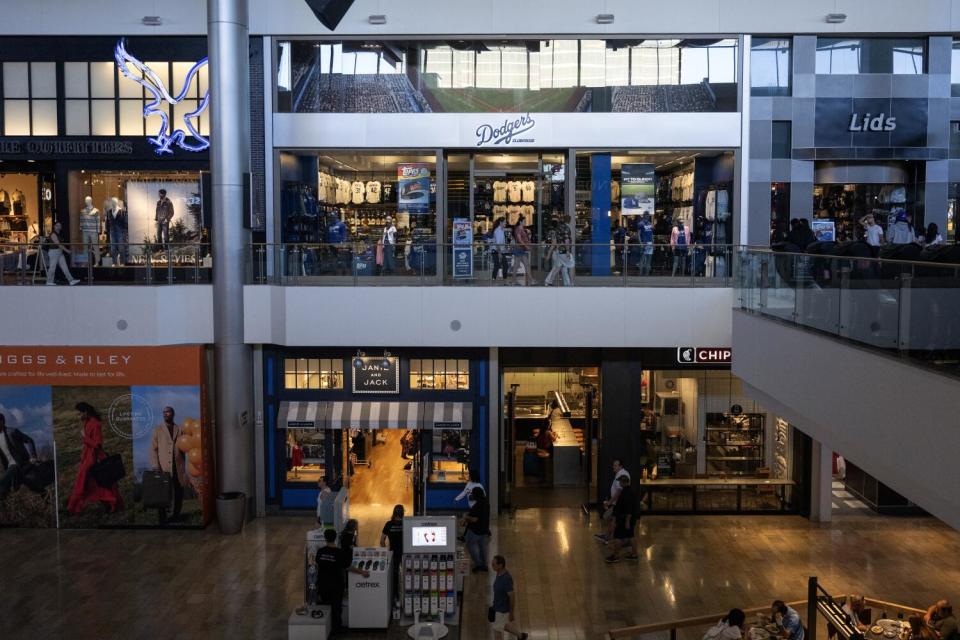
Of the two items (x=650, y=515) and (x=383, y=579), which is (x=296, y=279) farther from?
(x=650, y=515)

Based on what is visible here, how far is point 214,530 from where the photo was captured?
15.6 meters

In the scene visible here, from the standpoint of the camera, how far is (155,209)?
17.6 m

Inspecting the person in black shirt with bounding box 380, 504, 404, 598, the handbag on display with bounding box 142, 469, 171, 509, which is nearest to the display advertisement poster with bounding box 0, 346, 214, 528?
the handbag on display with bounding box 142, 469, 171, 509

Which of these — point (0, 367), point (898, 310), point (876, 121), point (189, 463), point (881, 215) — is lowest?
point (189, 463)

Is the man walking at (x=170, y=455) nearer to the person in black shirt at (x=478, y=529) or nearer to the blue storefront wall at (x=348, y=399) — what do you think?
the blue storefront wall at (x=348, y=399)

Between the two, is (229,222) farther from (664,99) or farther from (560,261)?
(664,99)

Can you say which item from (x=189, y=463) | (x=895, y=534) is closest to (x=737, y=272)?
(x=895, y=534)

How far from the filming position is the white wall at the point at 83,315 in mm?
15438

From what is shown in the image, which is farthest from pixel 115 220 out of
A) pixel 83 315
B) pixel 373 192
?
pixel 373 192

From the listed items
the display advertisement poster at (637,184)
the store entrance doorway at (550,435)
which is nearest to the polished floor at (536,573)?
the store entrance doorway at (550,435)

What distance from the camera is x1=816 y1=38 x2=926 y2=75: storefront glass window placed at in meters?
16.5

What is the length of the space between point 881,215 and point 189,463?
12.7 m

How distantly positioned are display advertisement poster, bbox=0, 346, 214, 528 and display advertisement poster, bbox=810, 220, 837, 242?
10.9 metres

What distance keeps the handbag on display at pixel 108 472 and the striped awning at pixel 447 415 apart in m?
5.03
